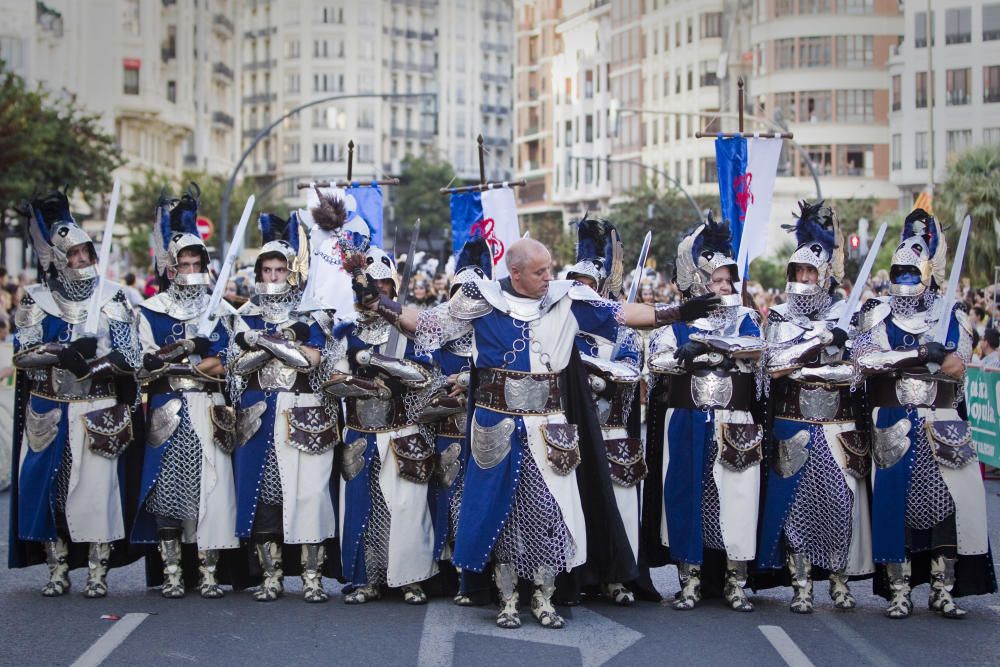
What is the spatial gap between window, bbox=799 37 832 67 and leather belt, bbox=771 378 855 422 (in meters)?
57.5

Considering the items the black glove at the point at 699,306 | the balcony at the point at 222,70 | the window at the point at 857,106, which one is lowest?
the black glove at the point at 699,306

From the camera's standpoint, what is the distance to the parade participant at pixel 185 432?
1020 centimetres

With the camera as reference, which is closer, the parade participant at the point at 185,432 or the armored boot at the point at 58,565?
the parade participant at the point at 185,432

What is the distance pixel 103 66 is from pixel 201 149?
87.2ft

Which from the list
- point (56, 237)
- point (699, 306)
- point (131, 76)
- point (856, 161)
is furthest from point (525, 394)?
point (131, 76)

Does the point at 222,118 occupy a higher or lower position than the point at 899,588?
higher

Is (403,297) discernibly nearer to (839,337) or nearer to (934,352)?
(839,337)

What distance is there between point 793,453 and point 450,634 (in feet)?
7.76

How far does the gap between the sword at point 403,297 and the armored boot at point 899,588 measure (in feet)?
10.2

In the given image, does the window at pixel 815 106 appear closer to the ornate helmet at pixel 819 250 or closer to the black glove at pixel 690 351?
the ornate helmet at pixel 819 250

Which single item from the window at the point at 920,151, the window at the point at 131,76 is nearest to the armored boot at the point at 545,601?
the window at the point at 920,151

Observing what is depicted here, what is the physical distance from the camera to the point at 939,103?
51.1m

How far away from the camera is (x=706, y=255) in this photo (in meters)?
10.2

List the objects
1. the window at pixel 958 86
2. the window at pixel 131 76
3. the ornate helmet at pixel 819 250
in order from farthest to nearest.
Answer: the window at pixel 131 76 < the window at pixel 958 86 < the ornate helmet at pixel 819 250
